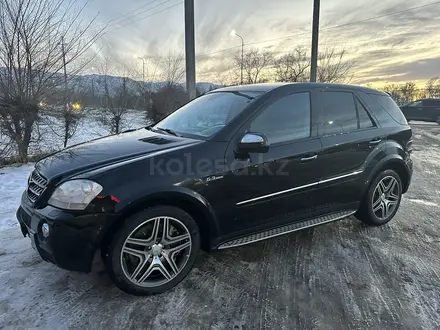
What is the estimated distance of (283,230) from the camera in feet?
10.2

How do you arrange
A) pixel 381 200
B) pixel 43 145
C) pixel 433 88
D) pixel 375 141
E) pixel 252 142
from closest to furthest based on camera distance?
pixel 252 142 → pixel 375 141 → pixel 381 200 → pixel 43 145 → pixel 433 88

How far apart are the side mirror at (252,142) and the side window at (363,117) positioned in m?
1.59

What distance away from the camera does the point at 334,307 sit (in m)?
2.45

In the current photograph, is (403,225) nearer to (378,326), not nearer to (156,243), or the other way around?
(378,326)

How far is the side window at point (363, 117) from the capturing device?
370cm

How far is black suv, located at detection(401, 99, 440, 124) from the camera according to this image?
1808 cm

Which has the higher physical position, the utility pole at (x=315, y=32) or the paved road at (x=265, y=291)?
the utility pole at (x=315, y=32)

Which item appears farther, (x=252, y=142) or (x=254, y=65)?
(x=254, y=65)

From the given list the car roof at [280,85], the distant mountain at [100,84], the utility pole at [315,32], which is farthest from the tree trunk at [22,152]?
the utility pole at [315,32]

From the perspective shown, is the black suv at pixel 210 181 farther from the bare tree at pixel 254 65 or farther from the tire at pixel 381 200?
the bare tree at pixel 254 65

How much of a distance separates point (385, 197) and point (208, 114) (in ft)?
8.11

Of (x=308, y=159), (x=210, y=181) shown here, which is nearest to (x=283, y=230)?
(x=308, y=159)

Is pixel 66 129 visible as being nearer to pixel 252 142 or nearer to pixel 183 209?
pixel 183 209

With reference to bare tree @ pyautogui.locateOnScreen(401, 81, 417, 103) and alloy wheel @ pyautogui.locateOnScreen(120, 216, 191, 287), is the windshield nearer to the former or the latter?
alloy wheel @ pyautogui.locateOnScreen(120, 216, 191, 287)
